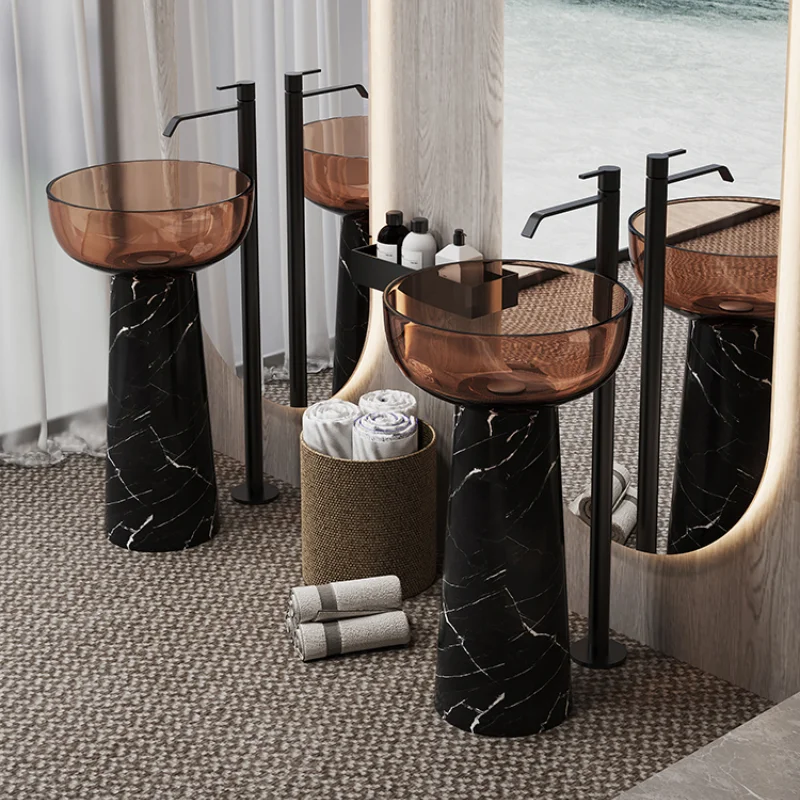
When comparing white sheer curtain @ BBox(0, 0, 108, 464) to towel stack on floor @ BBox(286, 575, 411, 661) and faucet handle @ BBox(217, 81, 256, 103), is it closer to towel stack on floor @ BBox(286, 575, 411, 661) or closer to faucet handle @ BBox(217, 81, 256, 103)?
faucet handle @ BBox(217, 81, 256, 103)

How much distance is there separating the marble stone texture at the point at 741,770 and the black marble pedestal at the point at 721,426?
88 centimetres

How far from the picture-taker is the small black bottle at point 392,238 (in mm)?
3270

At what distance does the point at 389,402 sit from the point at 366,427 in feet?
0.45

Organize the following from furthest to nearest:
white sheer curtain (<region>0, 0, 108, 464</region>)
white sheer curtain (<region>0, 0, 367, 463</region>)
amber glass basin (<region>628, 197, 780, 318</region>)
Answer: white sheer curtain (<region>0, 0, 108, 464</region>) → white sheer curtain (<region>0, 0, 367, 463</region>) → amber glass basin (<region>628, 197, 780, 318</region>)

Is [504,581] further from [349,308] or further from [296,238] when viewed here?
[296,238]

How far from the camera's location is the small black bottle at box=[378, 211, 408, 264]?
3270mm

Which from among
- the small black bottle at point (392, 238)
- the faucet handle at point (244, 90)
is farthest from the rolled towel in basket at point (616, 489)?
the faucet handle at point (244, 90)

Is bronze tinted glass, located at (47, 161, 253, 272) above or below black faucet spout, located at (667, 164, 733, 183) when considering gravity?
below

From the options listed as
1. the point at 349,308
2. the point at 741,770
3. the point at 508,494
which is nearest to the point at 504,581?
the point at 508,494

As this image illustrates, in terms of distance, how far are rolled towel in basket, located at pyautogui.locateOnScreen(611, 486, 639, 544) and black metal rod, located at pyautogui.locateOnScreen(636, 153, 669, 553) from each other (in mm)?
14

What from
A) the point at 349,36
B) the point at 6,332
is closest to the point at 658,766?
the point at 349,36

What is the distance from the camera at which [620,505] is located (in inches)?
117

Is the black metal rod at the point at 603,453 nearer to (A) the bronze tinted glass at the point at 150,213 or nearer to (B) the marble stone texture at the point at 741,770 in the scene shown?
(B) the marble stone texture at the point at 741,770

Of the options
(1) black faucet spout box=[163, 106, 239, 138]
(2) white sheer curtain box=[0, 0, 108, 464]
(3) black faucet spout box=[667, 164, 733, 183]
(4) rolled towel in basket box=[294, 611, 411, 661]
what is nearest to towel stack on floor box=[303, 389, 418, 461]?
(4) rolled towel in basket box=[294, 611, 411, 661]
